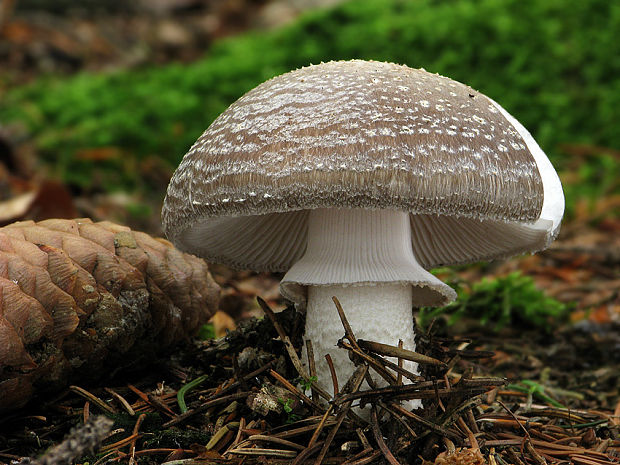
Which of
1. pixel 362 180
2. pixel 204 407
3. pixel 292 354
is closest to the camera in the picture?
pixel 362 180

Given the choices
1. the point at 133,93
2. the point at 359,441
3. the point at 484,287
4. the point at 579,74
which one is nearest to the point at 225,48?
the point at 133,93

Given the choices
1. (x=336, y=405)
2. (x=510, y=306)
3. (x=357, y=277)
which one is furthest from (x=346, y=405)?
(x=510, y=306)

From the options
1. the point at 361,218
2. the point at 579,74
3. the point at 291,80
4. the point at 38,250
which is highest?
the point at 579,74

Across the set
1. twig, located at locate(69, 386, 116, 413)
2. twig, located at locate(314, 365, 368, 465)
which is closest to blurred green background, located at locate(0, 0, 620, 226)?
twig, located at locate(69, 386, 116, 413)

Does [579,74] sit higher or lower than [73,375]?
higher

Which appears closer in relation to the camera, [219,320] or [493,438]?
[493,438]

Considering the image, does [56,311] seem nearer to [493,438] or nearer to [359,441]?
[359,441]

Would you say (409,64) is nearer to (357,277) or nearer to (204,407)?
(357,277)

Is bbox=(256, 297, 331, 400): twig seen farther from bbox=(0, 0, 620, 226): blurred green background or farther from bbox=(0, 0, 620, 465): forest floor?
bbox=(0, 0, 620, 226): blurred green background
